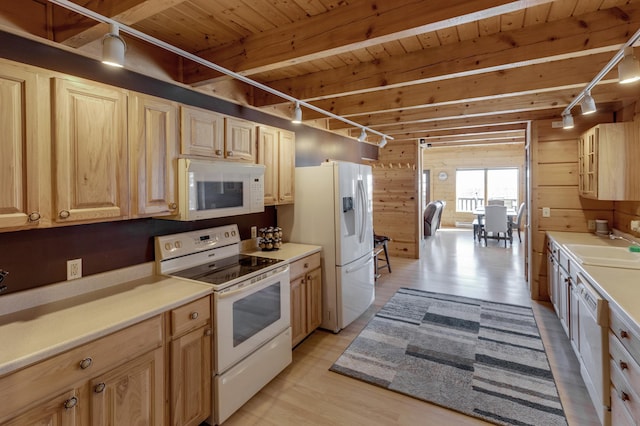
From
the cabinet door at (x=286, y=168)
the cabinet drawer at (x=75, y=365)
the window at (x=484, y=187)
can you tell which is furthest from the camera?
the window at (x=484, y=187)

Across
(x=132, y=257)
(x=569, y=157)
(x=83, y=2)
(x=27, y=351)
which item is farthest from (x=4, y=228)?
(x=569, y=157)

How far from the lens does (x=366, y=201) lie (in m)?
3.73

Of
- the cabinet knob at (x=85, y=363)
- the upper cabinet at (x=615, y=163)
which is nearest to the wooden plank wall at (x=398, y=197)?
the upper cabinet at (x=615, y=163)

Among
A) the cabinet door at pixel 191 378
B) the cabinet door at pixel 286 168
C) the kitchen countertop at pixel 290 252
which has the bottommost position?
the cabinet door at pixel 191 378

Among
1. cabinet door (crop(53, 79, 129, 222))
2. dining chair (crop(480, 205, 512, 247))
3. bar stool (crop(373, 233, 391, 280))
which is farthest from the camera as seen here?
dining chair (crop(480, 205, 512, 247))

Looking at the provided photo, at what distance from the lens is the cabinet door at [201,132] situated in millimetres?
2229

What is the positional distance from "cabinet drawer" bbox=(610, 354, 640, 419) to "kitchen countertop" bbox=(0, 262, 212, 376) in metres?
2.22

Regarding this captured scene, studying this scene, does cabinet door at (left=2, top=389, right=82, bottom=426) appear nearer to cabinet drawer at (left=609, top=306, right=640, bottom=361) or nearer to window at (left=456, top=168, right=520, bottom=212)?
cabinet drawer at (left=609, top=306, right=640, bottom=361)

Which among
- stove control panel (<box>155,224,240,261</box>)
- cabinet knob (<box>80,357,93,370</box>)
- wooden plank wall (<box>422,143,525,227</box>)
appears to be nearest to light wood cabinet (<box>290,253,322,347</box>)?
stove control panel (<box>155,224,240,261</box>)

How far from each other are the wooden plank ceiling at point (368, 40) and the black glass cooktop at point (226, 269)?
1.40m

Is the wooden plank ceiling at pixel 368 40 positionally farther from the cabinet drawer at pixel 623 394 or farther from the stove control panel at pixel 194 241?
the cabinet drawer at pixel 623 394

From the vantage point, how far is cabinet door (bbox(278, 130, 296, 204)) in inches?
126

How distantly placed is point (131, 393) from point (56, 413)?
316mm

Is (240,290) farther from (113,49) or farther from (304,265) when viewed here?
(113,49)
